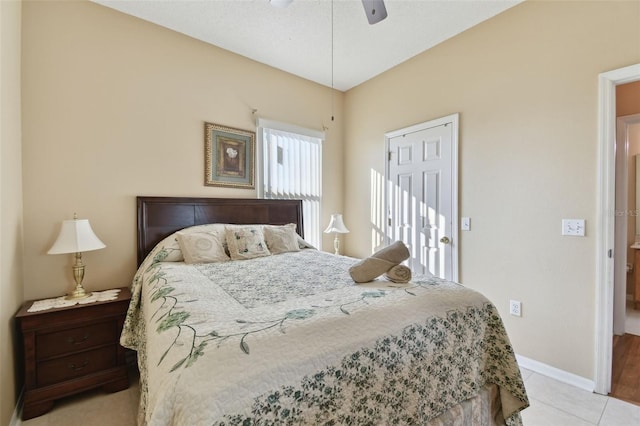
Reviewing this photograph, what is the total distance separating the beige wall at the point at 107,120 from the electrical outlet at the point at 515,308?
2.87m

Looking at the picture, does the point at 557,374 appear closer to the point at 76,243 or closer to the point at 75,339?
the point at 75,339

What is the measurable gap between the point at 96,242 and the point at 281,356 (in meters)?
1.97

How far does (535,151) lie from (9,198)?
3.78 m

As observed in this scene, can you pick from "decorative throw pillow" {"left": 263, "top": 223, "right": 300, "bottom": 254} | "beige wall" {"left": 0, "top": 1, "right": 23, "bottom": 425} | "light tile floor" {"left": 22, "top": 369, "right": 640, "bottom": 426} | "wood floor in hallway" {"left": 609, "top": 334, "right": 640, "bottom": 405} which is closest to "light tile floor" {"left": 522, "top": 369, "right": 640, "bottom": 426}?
"light tile floor" {"left": 22, "top": 369, "right": 640, "bottom": 426}

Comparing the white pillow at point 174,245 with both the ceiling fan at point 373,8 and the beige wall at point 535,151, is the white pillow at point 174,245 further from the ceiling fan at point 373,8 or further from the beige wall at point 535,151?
the beige wall at point 535,151

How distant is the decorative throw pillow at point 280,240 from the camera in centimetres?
270

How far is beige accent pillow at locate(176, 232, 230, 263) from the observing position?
7.35ft

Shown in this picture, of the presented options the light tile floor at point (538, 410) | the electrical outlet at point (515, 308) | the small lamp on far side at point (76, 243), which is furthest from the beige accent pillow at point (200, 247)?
the electrical outlet at point (515, 308)

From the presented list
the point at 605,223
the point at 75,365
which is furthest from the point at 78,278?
the point at 605,223

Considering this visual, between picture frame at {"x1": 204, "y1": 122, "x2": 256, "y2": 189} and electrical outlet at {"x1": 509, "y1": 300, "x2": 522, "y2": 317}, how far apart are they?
279 centimetres

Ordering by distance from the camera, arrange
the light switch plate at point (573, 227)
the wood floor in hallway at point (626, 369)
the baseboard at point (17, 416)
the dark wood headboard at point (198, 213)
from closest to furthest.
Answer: the baseboard at point (17, 416) → the wood floor in hallway at point (626, 369) → the light switch plate at point (573, 227) → the dark wood headboard at point (198, 213)

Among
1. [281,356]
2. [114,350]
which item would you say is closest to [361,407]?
[281,356]

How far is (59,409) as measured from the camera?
71.8 inches

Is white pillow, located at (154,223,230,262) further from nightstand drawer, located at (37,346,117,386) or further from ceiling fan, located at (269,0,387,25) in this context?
ceiling fan, located at (269,0,387,25)
